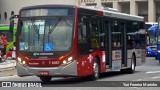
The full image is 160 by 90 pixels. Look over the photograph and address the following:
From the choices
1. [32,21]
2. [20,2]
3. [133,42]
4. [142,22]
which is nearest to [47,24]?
[32,21]

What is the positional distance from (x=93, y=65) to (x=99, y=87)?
8.42 feet

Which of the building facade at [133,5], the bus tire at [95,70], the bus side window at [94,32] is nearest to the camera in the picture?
the bus side window at [94,32]

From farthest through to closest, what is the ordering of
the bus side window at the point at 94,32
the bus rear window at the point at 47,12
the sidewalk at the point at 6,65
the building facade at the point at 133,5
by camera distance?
1. the building facade at the point at 133,5
2. the sidewalk at the point at 6,65
3. the bus side window at the point at 94,32
4. the bus rear window at the point at 47,12

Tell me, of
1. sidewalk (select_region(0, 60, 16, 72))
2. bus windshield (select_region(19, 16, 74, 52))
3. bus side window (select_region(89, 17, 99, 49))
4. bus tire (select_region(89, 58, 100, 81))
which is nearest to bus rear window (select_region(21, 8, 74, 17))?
bus windshield (select_region(19, 16, 74, 52))

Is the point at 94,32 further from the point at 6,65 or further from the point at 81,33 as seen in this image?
the point at 6,65

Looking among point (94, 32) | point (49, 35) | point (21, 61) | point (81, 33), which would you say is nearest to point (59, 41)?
point (49, 35)

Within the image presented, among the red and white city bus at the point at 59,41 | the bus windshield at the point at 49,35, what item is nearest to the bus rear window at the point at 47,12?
the red and white city bus at the point at 59,41

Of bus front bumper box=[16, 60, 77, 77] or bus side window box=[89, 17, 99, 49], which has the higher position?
bus side window box=[89, 17, 99, 49]

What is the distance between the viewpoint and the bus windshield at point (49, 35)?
17.1 metres

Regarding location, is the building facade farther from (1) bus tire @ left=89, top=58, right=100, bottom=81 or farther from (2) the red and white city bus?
(2) the red and white city bus

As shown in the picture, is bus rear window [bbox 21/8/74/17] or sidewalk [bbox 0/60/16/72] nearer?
bus rear window [bbox 21/8/74/17]

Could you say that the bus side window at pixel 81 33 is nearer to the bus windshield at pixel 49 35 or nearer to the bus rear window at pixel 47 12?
the bus windshield at pixel 49 35

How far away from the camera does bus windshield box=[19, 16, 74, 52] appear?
17125 mm

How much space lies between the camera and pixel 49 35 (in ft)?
56.5
